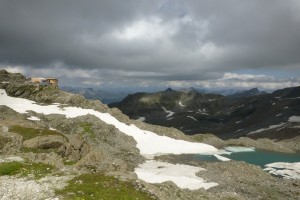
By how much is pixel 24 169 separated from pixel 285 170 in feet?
278

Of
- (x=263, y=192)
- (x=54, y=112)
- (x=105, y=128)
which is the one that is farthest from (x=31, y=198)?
(x=54, y=112)

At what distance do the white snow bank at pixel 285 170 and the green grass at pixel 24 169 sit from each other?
74180mm

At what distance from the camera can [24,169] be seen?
42.8m

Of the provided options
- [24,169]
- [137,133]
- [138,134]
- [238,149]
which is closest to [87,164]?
[24,169]

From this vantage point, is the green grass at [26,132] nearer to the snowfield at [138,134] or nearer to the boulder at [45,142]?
the boulder at [45,142]

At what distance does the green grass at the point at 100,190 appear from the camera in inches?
1284

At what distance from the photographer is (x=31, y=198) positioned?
32.5 meters

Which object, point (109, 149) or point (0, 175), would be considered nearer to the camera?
point (0, 175)

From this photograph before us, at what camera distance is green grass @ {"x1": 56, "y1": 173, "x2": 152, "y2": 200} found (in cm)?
3262

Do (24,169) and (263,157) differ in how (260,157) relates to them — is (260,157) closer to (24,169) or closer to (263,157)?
(263,157)

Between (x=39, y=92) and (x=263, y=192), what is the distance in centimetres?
11646

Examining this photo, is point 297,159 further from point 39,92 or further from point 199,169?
point 39,92

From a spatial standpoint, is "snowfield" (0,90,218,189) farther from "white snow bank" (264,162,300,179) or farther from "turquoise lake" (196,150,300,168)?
"white snow bank" (264,162,300,179)

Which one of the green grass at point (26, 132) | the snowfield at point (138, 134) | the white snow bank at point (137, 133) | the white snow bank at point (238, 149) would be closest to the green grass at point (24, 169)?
the green grass at point (26, 132)
